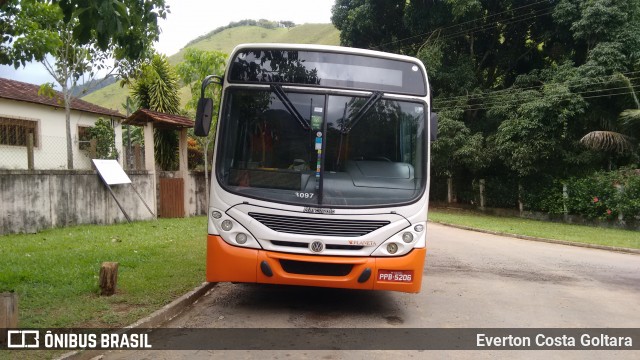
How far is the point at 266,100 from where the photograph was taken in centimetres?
613

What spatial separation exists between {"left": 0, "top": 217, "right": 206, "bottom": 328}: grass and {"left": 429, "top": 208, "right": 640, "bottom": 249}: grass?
1142cm

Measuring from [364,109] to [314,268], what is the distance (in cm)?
196

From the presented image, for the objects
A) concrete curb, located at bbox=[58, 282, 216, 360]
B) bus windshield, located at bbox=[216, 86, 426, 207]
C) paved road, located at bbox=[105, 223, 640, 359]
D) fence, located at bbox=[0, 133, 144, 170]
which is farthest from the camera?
fence, located at bbox=[0, 133, 144, 170]

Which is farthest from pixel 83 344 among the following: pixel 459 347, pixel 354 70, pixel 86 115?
pixel 86 115

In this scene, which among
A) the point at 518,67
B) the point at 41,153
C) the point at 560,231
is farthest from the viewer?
the point at 518,67

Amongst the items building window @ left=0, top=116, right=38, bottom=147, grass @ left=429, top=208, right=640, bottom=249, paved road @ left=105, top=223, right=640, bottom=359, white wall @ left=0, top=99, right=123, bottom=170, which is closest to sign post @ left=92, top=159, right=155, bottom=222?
white wall @ left=0, top=99, right=123, bottom=170

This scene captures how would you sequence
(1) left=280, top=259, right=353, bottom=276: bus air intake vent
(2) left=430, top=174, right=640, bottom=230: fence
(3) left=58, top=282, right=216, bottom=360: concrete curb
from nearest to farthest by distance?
1. (3) left=58, top=282, right=216, bottom=360: concrete curb
2. (1) left=280, top=259, right=353, bottom=276: bus air intake vent
3. (2) left=430, top=174, right=640, bottom=230: fence

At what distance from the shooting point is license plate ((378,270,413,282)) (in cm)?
580

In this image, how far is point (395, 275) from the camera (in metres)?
5.83

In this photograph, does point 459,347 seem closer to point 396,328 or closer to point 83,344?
point 396,328

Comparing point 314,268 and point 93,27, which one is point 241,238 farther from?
point 93,27

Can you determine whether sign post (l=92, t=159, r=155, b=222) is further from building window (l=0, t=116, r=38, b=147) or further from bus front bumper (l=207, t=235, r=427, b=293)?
bus front bumper (l=207, t=235, r=427, b=293)

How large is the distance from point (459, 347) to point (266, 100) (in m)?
3.45

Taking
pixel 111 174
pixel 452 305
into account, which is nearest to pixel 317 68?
pixel 452 305
